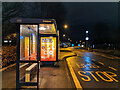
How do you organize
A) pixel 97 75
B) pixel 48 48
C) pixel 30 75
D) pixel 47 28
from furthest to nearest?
pixel 48 48, pixel 97 75, pixel 47 28, pixel 30 75

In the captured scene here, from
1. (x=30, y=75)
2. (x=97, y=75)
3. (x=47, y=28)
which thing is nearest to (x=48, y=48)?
(x=47, y=28)

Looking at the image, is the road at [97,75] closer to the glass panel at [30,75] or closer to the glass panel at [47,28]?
the glass panel at [30,75]

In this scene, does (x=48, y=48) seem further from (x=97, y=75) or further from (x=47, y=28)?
(x=97, y=75)

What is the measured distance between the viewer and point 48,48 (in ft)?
32.9

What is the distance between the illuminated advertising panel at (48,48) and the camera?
9.91 metres

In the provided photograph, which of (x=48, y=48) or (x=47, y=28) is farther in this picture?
(x=48, y=48)

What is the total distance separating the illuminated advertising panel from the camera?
9.91 meters

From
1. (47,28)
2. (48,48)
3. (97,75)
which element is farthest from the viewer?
(48,48)

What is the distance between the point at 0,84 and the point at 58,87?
8.59 ft

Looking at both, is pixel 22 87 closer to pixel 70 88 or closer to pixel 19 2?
pixel 70 88

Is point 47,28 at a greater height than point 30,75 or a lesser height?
greater

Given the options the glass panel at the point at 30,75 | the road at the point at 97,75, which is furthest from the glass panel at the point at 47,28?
the road at the point at 97,75

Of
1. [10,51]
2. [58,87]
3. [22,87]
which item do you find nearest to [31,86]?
[22,87]

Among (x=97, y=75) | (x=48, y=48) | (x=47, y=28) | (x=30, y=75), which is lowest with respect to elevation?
(x=97, y=75)
